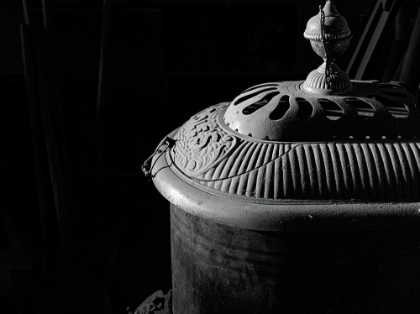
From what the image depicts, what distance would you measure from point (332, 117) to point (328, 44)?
23 cm

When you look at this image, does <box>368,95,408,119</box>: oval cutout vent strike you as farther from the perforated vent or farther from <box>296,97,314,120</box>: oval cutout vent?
<box>296,97,314,120</box>: oval cutout vent

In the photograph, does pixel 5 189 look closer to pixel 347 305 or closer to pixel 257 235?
pixel 257 235

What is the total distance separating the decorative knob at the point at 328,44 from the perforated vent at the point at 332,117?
0.10 ft

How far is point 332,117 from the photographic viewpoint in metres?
1.75

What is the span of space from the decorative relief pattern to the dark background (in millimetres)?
1260

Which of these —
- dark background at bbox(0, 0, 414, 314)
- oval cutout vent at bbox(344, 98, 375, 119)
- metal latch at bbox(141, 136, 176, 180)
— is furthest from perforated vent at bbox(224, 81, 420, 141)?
dark background at bbox(0, 0, 414, 314)

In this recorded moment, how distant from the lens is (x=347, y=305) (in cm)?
162

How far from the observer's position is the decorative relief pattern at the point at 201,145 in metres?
1.69

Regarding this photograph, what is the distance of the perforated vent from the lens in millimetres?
1682

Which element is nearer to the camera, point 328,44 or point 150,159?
point 328,44

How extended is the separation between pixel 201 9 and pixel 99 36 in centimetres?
59

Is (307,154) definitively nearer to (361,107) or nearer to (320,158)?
(320,158)

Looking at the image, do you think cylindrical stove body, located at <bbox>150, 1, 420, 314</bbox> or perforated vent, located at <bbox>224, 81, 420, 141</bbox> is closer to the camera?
cylindrical stove body, located at <bbox>150, 1, 420, 314</bbox>

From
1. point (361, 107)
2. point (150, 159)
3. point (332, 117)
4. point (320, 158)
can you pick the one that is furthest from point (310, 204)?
point (150, 159)
